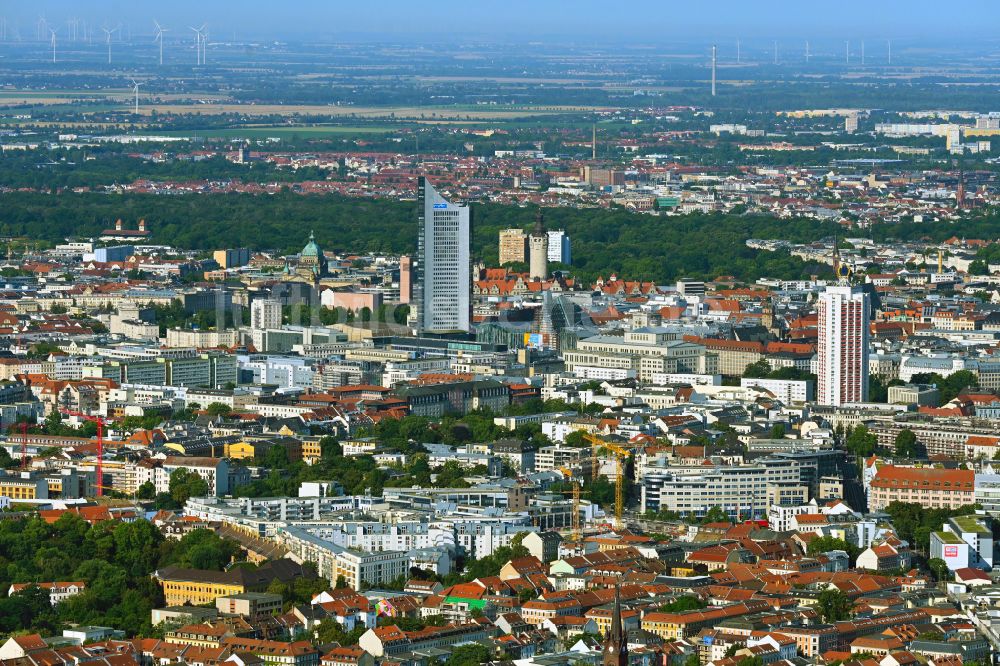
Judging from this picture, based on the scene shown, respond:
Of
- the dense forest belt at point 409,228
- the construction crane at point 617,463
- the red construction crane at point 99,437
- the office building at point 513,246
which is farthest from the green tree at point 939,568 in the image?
the office building at point 513,246

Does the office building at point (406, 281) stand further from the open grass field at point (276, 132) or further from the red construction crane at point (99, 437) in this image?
the open grass field at point (276, 132)

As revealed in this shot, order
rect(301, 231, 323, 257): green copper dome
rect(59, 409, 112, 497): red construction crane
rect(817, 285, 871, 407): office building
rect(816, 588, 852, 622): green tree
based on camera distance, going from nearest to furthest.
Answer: rect(816, 588, 852, 622): green tree → rect(59, 409, 112, 497): red construction crane → rect(817, 285, 871, 407): office building → rect(301, 231, 323, 257): green copper dome

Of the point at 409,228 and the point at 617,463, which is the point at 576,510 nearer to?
the point at 617,463

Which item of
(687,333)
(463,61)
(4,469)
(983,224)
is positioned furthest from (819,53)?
(4,469)

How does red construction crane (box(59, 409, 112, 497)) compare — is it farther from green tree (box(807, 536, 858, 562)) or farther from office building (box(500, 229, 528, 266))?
office building (box(500, 229, 528, 266))

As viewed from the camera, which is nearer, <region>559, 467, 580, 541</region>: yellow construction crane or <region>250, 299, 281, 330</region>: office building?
<region>559, 467, 580, 541</region>: yellow construction crane

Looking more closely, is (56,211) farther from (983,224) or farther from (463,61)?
(463,61)

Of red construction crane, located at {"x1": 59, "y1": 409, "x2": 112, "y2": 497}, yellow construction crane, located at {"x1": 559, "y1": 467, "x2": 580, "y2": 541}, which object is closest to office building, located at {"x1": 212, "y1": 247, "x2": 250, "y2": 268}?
red construction crane, located at {"x1": 59, "y1": 409, "x2": 112, "y2": 497}

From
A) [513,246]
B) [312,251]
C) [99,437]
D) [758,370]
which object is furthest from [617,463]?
[513,246]
